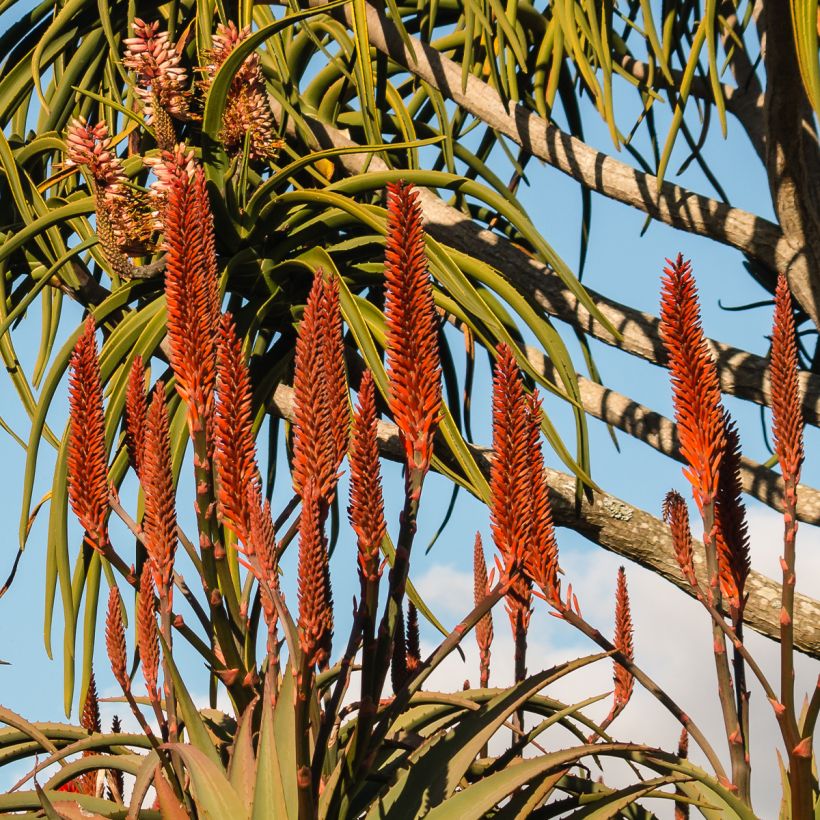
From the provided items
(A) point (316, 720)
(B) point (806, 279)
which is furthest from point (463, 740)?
(B) point (806, 279)

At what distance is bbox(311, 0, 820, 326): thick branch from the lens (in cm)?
213

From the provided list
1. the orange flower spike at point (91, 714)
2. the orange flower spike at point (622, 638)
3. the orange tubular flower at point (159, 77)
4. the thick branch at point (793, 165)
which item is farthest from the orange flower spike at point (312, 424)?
the thick branch at point (793, 165)

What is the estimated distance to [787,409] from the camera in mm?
940

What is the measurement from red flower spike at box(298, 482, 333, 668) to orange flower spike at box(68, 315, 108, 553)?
0.97 feet

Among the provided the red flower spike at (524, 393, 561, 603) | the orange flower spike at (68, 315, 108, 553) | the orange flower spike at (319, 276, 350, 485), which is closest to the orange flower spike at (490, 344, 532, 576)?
the red flower spike at (524, 393, 561, 603)

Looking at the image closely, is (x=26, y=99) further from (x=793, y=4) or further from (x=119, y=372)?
(x=793, y=4)

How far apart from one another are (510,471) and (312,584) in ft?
0.67

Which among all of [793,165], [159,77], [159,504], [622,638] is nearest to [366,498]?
[159,504]

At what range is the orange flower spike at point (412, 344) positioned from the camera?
2.98 feet

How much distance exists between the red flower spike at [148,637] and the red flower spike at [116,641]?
0.06 meters

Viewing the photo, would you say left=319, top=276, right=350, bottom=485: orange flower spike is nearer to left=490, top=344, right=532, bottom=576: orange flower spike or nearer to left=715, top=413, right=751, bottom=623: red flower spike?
left=490, top=344, right=532, bottom=576: orange flower spike

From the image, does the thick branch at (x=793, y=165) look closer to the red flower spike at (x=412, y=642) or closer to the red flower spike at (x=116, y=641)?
the red flower spike at (x=412, y=642)

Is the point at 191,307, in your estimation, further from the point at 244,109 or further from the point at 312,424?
the point at 244,109

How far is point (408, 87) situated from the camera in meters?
3.26
